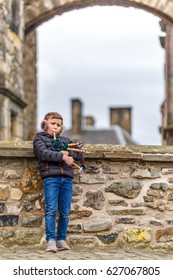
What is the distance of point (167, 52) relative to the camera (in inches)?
648

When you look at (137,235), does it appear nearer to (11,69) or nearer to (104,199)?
(104,199)

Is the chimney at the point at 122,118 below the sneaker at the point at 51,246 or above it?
above

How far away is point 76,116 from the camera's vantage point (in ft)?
122

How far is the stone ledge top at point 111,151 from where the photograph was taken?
216 inches

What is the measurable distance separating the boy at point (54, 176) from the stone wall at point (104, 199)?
32cm

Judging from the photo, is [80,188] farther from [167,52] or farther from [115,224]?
[167,52]

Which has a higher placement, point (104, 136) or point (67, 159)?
point (104, 136)

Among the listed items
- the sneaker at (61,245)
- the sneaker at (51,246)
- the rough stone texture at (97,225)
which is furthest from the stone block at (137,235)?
the sneaker at (51,246)

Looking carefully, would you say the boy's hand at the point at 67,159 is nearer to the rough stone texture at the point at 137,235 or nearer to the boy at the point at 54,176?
the boy at the point at 54,176

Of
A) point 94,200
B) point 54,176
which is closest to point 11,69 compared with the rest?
point 94,200

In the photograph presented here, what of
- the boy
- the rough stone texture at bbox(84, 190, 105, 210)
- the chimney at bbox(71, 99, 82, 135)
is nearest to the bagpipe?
the boy

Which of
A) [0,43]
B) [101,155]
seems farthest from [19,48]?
[101,155]

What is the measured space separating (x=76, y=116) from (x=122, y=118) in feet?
13.5
